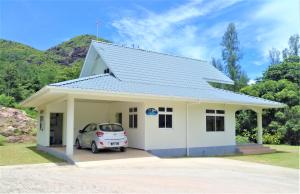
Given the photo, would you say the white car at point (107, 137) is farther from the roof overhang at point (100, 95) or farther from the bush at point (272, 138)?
the bush at point (272, 138)

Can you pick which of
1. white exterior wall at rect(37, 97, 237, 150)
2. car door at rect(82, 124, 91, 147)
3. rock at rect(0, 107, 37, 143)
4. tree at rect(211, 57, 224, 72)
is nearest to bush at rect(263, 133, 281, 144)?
white exterior wall at rect(37, 97, 237, 150)

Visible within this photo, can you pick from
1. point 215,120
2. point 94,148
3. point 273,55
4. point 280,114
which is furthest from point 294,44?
point 94,148

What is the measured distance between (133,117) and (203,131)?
424 centimetres

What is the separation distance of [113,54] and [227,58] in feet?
107

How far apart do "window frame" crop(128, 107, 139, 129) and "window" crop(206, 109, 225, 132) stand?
4.45 m

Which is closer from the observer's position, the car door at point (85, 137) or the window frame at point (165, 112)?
the car door at point (85, 137)

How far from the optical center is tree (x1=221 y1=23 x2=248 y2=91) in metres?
50.5

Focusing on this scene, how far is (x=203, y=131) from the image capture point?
1980 centimetres

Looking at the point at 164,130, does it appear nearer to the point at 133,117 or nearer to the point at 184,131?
the point at 184,131

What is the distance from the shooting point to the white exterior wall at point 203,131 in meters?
19.4

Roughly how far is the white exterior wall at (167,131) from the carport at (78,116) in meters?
0.38

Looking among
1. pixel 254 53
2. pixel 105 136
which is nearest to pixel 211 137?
pixel 105 136

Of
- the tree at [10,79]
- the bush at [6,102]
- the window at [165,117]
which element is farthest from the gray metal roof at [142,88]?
the tree at [10,79]

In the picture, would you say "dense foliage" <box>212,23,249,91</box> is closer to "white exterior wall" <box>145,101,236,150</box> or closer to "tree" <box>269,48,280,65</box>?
"tree" <box>269,48,280,65</box>
